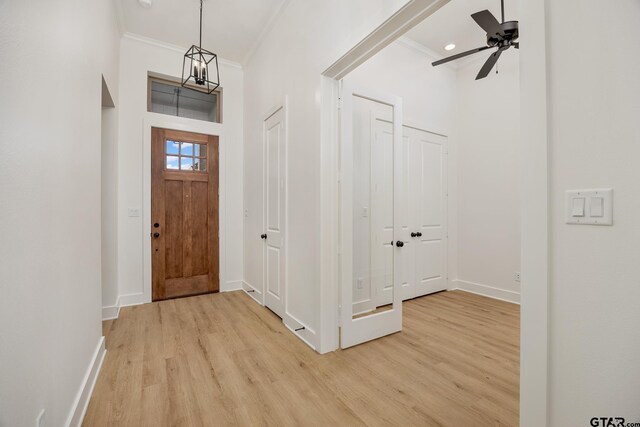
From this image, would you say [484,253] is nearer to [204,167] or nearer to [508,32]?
[508,32]

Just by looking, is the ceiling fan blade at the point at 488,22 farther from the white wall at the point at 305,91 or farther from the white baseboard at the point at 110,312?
the white baseboard at the point at 110,312

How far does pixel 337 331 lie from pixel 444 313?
1638mm

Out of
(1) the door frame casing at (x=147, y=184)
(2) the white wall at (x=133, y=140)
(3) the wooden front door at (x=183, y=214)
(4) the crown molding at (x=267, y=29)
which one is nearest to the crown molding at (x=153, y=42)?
(2) the white wall at (x=133, y=140)

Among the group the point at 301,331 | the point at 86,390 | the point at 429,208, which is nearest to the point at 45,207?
the point at 86,390

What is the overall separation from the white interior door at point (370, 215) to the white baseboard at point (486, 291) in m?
1.97

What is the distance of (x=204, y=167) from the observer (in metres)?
4.03

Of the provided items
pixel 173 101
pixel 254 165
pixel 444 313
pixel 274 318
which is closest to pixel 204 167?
pixel 254 165

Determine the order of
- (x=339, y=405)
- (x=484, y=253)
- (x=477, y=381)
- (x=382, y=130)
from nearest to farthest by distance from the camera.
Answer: (x=339, y=405), (x=477, y=381), (x=382, y=130), (x=484, y=253)

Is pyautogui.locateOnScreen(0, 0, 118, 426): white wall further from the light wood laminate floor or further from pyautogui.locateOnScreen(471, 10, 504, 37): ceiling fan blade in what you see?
pyautogui.locateOnScreen(471, 10, 504, 37): ceiling fan blade

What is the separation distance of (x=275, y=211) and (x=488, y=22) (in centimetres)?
270

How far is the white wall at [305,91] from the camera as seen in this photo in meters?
2.04

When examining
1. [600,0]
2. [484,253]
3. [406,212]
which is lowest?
[484,253]

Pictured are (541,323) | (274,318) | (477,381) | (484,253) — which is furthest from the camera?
(484,253)

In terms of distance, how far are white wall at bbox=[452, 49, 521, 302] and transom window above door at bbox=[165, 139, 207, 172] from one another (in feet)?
13.0
